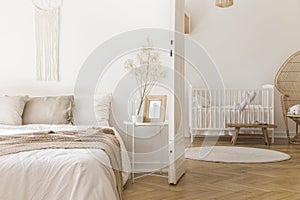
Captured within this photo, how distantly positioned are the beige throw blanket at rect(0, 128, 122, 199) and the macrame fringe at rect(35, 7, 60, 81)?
1475mm

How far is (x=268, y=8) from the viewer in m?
7.40

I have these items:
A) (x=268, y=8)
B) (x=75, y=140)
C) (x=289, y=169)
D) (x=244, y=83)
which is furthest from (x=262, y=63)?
(x=75, y=140)

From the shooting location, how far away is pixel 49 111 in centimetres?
443

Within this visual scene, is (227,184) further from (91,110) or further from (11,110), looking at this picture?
(11,110)

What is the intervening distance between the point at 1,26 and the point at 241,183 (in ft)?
10.5

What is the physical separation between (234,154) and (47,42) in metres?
2.81

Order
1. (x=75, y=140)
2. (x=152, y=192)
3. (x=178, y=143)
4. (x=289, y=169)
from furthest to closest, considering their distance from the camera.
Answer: (x=289, y=169) < (x=178, y=143) < (x=152, y=192) < (x=75, y=140)

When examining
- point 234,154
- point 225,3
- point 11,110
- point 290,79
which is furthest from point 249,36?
point 11,110

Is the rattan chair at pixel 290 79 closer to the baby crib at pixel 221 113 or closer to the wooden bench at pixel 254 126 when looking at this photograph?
the baby crib at pixel 221 113

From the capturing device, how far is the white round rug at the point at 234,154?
5223 mm

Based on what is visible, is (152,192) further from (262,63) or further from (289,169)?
(262,63)

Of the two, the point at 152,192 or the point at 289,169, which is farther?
the point at 289,169

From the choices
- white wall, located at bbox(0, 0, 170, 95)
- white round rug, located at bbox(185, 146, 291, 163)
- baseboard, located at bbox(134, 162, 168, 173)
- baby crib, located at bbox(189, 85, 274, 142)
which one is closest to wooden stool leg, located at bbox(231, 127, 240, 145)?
baby crib, located at bbox(189, 85, 274, 142)

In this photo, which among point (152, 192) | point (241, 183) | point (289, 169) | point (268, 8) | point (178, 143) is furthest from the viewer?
point (268, 8)
